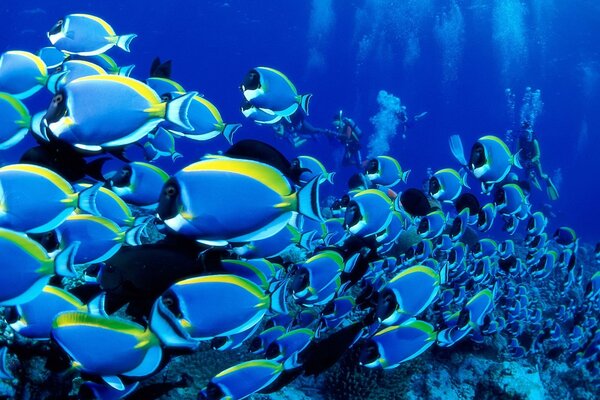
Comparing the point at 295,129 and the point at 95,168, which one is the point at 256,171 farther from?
the point at 295,129

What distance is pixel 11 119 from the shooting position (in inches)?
113

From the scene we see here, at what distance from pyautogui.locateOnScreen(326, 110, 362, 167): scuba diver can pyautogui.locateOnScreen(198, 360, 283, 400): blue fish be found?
12426 mm

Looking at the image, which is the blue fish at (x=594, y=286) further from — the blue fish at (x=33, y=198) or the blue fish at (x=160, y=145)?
the blue fish at (x=33, y=198)

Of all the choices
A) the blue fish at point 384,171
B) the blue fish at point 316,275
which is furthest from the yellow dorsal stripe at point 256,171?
the blue fish at point 384,171

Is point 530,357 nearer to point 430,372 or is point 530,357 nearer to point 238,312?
point 430,372

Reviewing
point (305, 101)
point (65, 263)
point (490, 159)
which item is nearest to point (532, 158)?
point (490, 159)

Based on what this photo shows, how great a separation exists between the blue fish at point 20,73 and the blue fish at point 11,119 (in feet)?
2.46

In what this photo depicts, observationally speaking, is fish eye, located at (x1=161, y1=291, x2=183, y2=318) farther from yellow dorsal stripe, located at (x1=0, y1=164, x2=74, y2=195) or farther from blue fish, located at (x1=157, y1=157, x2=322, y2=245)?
yellow dorsal stripe, located at (x1=0, y1=164, x2=74, y2=195)

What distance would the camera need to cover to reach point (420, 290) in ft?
9.84

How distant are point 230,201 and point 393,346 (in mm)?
1697

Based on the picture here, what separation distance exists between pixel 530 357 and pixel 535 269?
2.16 m

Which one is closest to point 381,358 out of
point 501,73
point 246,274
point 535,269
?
point 246,274

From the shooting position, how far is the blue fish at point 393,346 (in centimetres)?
296

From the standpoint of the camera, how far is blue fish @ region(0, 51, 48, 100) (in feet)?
11.6
